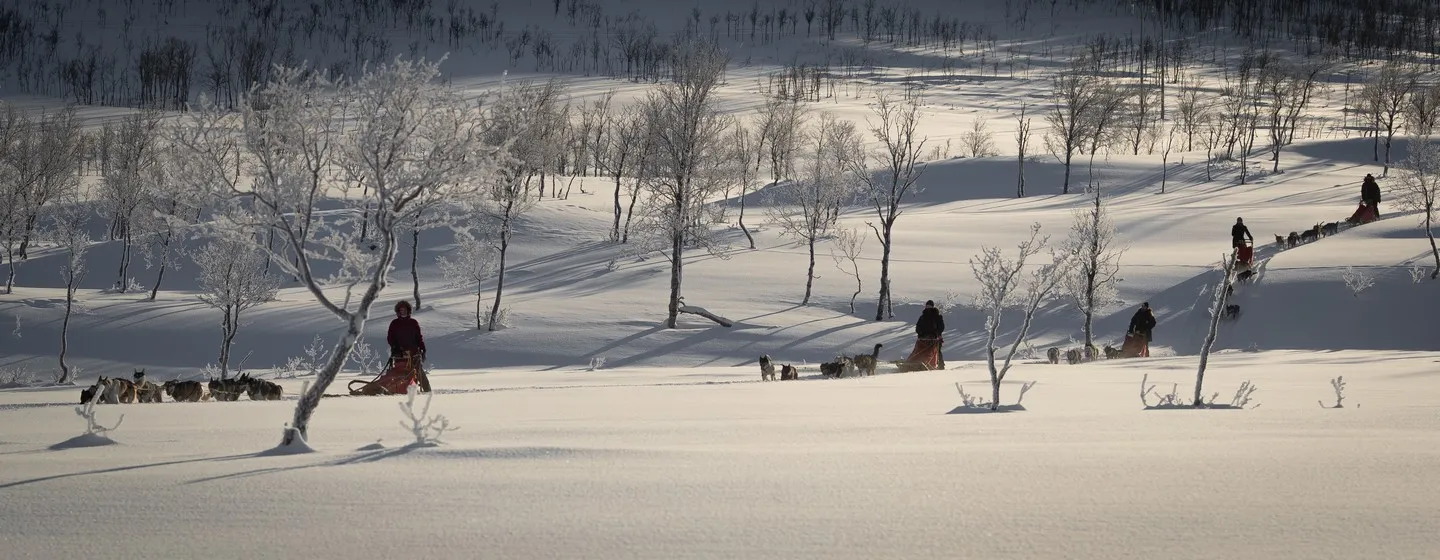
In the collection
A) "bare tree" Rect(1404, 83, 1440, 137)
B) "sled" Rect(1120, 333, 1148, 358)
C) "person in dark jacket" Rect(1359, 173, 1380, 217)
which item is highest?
"bare tree" Rect(1404, 83, 1440, 137)

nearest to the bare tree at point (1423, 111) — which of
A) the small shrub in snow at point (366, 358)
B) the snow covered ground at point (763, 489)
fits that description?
the small shrub in snow at point (366, 358)

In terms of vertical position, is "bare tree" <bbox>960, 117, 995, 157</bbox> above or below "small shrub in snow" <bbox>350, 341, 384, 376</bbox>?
above

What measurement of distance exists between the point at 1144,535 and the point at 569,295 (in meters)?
35.2

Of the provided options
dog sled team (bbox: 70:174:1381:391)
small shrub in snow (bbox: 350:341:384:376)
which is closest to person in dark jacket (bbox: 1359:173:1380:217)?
dog sled team (bbox: 70:174:1381:391)

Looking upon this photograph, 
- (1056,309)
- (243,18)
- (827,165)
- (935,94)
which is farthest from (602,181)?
(243,18)

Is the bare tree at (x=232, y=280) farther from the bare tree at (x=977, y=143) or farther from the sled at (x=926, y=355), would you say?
the bare tree at (x=977, y=143)

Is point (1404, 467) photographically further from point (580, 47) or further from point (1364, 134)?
point (580, 47)

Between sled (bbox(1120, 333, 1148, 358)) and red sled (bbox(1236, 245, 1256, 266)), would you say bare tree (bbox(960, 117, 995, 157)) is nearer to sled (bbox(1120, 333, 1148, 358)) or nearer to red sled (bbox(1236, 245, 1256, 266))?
red sled (bbox(1236, 245, 1256, 266))

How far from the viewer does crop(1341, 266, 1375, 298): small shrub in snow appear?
31.8 meters

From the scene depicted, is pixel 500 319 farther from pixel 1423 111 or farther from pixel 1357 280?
pixel 1423 111

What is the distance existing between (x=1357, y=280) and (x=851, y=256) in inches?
692

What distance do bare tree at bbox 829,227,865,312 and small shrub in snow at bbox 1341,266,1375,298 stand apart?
16.8m

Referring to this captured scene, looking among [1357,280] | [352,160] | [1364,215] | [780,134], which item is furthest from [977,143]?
[352,160]

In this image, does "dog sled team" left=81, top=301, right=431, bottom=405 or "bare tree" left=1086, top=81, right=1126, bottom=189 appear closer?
"dog sled team" left=81, top=301, right=431, bottom=405
